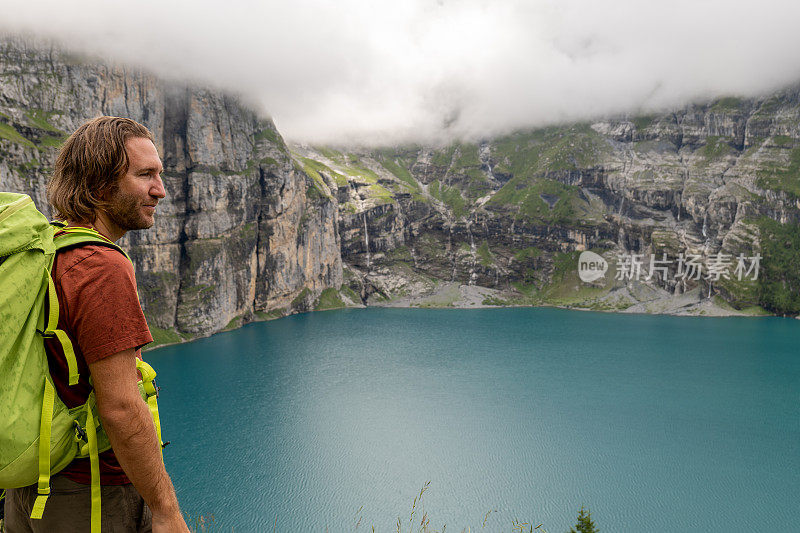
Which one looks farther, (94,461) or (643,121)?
(643,121)

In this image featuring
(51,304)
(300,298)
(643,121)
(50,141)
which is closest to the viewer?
(51,304)

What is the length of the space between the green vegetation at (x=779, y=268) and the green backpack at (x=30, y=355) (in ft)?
555

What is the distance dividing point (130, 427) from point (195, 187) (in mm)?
115422

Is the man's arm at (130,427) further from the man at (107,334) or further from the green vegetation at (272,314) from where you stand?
the green vegetation at (272,314)

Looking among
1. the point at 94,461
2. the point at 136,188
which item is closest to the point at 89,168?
the point at 136,188

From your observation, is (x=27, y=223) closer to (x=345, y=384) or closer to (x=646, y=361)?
(x=345, y=384)

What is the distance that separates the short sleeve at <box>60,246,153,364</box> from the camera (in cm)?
195

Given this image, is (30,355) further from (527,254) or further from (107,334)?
(527,254)

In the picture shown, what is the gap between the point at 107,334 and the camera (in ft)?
6.48

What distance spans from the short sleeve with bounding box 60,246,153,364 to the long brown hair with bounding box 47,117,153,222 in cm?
57

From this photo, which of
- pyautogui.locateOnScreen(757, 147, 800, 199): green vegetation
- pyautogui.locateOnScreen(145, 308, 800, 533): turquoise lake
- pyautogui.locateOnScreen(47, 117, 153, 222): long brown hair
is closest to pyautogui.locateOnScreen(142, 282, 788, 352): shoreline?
pyautogui.locateOnScreen(145, 308, 800, 533): turquoise lake

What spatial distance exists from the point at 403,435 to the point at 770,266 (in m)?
146

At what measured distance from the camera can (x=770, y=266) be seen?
133000 millimetres

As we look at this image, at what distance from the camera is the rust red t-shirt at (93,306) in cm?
195
